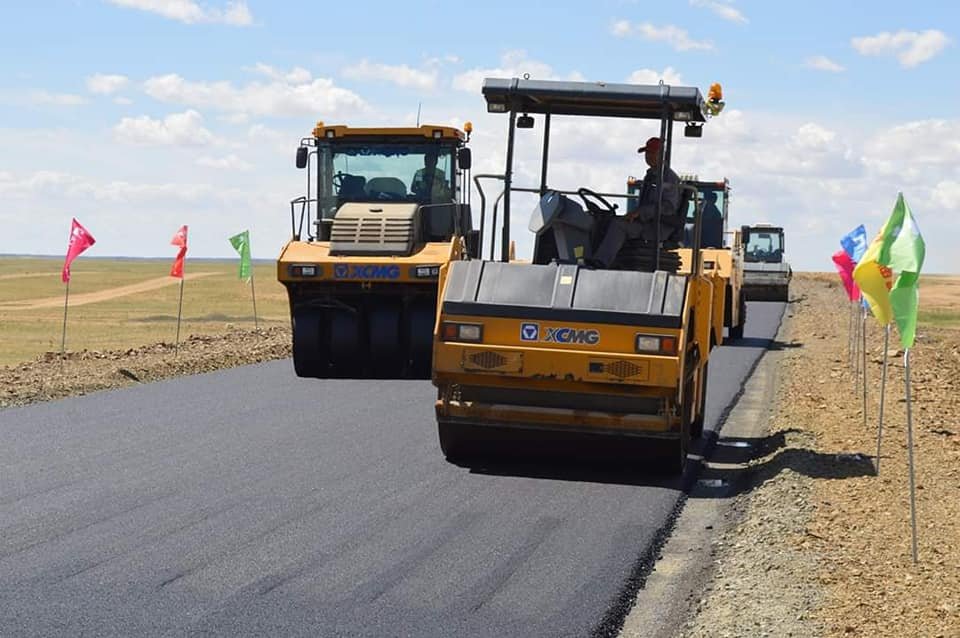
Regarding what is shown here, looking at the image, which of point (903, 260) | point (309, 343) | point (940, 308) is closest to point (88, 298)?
point (940, 308)

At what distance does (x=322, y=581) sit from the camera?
7.31m

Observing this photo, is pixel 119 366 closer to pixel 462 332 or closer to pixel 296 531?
pixel 462 332

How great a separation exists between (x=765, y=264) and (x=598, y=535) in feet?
111

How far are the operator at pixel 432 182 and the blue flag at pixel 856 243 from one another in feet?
16.4

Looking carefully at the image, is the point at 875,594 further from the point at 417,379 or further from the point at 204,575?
the point at 417,379

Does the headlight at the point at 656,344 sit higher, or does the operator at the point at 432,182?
the operator at the point at 432,182

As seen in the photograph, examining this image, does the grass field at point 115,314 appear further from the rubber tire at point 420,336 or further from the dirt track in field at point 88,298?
the rubber tire at point 420,336

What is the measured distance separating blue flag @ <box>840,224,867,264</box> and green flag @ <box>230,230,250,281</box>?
14444mm

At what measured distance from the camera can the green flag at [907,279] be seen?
8.80 m

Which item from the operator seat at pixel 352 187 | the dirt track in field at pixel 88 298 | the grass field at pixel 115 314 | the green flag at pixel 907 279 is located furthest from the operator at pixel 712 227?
the dirt track in field at pixel 88 298

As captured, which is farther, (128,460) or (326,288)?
(326,288)

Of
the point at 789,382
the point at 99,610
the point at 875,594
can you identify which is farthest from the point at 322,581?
the point at 789,382

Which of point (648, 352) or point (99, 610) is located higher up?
point (648, 352)

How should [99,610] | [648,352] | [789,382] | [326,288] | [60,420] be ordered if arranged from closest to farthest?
[99,610]
[648,352]
[60,420]
[326,288]
[789,382]
